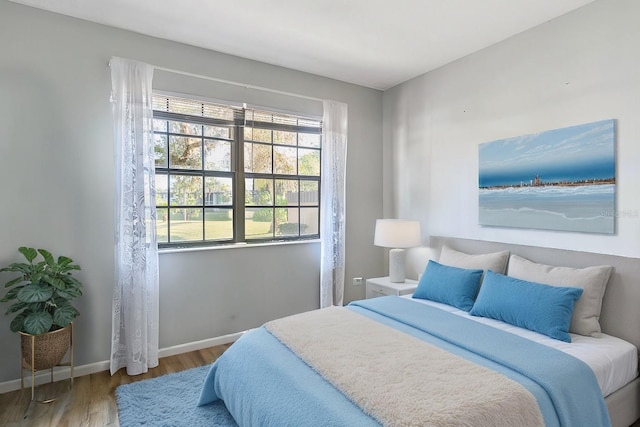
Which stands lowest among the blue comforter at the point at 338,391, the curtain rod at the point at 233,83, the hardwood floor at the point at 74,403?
the hardwood floor at the point at 74,403

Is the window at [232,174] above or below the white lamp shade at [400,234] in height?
above

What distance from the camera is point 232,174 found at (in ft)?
11.3

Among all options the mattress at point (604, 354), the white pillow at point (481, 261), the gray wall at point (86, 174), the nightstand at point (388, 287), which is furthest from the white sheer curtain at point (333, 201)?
the mattress at point (604, 354)

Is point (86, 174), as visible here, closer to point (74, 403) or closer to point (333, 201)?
point (74, 403)

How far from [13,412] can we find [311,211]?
2.80 meters

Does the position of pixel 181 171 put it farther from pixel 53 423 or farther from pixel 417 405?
pixel 417 405

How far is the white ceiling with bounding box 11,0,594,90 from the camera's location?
2.53m

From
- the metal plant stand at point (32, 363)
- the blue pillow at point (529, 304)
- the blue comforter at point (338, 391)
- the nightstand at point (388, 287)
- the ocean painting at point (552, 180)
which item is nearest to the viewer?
the blue comforter at point (338, 391)

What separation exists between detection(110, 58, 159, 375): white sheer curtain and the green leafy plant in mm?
359

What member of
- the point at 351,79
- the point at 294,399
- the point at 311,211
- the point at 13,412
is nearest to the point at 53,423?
the point at 13,412

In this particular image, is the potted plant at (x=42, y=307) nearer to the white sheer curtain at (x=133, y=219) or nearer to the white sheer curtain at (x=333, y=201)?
the white sheer curtain at (x=133, y=219)

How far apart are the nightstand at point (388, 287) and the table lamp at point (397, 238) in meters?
0.09

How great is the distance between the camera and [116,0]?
2.48m

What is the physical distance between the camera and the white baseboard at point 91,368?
2.55 meters
